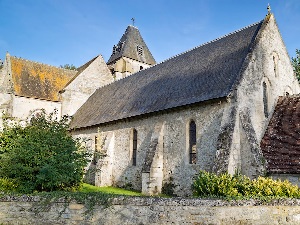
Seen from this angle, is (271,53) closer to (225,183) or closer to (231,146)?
(231,146)

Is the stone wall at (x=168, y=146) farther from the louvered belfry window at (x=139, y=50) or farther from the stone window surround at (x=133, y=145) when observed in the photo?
the louvered belfry window at (x=139, y=50)

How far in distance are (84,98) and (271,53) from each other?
65.2ft

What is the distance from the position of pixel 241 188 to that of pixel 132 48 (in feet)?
101

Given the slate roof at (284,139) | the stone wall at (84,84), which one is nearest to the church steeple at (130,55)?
the stone wall at (84,84)

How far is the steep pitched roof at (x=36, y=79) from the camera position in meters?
27.5

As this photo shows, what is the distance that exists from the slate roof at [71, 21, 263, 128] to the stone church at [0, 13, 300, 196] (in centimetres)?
8

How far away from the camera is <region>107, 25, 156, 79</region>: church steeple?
35656 mm

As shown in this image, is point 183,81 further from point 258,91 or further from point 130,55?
point 130,55

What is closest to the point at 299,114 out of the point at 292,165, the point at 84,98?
the point at 292,165

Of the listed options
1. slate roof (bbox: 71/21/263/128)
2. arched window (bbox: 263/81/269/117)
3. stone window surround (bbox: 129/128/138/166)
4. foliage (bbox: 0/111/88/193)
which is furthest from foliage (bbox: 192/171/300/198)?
stone window surround (bbox: 129/128/138/166)

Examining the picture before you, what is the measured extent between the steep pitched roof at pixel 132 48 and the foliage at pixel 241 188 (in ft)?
93.2

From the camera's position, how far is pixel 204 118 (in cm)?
1448

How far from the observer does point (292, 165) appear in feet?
41.2

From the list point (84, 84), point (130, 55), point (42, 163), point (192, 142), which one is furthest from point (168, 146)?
point (130, 55)
